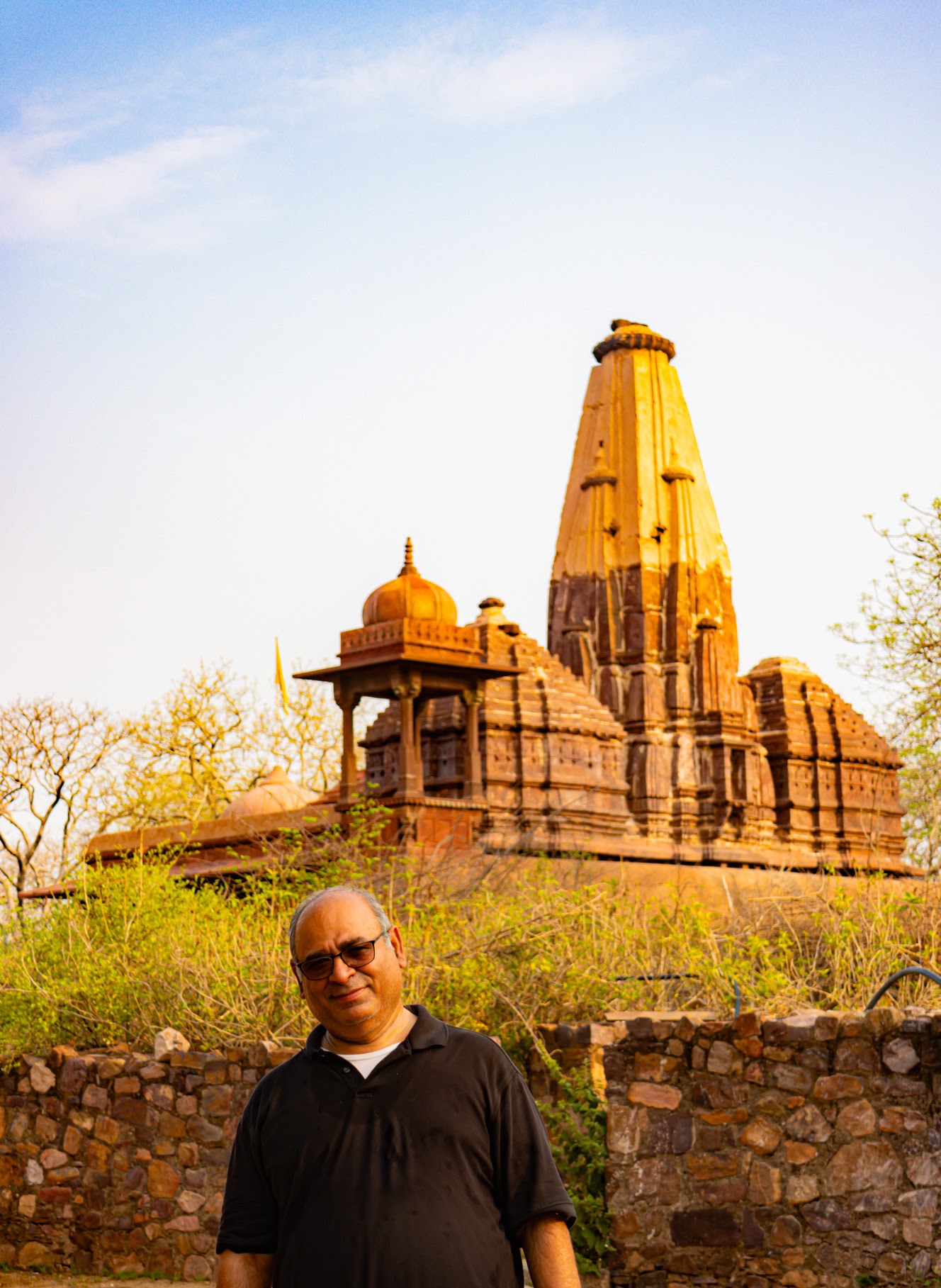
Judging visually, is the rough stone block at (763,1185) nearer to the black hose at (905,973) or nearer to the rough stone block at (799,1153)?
the rough stone block at (799,1153)

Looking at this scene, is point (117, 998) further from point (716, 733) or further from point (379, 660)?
point (716, 733)

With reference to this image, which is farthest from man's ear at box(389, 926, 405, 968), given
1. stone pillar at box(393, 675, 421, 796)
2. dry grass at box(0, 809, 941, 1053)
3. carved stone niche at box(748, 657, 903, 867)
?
carved stone niche at box(748, 657, 903, 867)

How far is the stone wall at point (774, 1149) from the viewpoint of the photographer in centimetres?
688

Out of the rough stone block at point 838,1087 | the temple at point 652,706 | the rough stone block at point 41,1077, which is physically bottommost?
the rough stone block at point 41,1077

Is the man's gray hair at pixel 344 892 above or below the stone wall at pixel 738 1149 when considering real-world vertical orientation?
above

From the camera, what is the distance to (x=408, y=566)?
19.1 m

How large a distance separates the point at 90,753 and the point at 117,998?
19282 mm

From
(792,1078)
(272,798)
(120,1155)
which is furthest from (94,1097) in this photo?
(272,798)

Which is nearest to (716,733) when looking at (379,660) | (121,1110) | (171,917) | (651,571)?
(651,571)

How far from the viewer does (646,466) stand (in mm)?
26719

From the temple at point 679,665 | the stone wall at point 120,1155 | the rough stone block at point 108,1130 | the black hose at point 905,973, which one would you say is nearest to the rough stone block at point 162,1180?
the stone wall at point 120,1155

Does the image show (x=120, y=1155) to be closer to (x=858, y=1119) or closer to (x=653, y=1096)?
(x=653, y=1096)

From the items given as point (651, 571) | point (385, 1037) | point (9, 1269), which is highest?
point (651, 571)

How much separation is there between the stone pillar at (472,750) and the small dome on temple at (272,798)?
99.4 inches
